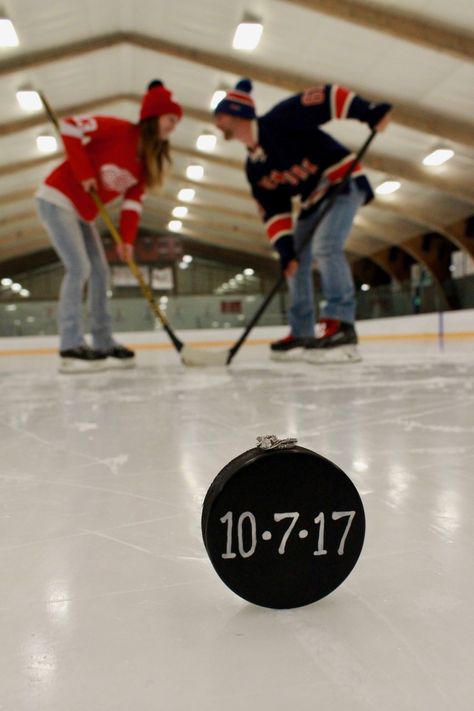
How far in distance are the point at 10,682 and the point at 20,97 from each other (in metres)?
7.69

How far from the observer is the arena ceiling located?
5367 mm

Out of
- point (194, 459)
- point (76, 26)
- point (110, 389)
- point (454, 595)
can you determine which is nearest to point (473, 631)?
point (454, 595)

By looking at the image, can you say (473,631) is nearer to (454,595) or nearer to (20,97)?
(454,595)

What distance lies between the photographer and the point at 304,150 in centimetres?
258

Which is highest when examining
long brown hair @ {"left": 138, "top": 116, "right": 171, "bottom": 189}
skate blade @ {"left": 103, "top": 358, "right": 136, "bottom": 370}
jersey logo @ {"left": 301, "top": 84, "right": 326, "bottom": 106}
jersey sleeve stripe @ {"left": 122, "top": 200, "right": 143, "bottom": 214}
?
jersey logo @ {"left": 301, "top": 84, "right": 326, "bottom": 106}

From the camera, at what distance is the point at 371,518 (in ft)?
1.65

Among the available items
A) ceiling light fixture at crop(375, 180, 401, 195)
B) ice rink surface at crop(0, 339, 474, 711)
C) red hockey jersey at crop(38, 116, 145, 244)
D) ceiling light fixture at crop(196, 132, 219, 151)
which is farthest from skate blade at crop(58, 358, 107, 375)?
ceiling light fixture at crop(375, 180, 401, 195)

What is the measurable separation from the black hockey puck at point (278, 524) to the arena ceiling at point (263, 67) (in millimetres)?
5554

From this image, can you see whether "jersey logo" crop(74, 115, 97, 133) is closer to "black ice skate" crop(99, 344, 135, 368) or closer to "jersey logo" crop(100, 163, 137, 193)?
"jersey logo" crop(100, 163, 137, 193)

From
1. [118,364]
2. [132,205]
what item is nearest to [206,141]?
[132,205]

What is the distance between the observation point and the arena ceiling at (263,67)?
17.6ft

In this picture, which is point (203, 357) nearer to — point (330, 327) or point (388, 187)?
point (330, 327)

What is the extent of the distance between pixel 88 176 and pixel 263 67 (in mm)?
4775

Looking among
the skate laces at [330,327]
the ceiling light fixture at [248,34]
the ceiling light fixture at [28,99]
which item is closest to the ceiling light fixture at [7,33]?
the ceiling light fixture at [28,99]
